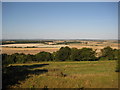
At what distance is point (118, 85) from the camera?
859 centimetres

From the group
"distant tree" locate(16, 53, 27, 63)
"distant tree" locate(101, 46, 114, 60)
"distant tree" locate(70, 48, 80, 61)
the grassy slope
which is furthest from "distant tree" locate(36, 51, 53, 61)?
the grassy slope

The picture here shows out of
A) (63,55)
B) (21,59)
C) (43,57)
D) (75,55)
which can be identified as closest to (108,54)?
(75,55)

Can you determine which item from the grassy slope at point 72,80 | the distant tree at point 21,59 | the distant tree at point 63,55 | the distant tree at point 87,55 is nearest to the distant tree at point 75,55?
the distant tree at point 87,55

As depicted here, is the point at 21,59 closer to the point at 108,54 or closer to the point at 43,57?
the point at 43,57

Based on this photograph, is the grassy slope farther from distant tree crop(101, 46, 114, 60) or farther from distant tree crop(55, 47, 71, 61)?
distant tree crop(101, 46, 114, 60)

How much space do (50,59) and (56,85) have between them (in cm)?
2357

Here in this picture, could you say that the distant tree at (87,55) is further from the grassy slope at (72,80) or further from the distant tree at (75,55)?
the grassy slope at (72,80)

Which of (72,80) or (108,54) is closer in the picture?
(72,80)

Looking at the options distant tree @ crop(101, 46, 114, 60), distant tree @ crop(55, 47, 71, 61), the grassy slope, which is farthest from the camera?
distant tree @ crop(101, 46, 114, 60)

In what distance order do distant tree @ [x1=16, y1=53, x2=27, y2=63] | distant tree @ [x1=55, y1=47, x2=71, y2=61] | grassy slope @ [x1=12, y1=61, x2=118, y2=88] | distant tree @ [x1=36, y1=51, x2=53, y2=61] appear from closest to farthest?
grassy slope @ [x1=12, y1=61, x2=118, y2=88] → distant tree @ [x1=16, y1=53, x2=27, y2=63] → distant tree @ [x1=36, y1=51, x2=53, y2=61] → distant tree @ [x1=55, y1=47, x2=71, y2=61]

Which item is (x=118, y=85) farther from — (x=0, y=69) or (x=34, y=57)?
(x=34, y=57)

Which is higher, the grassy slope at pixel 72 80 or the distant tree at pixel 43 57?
the grassy slope at pixel 72 80

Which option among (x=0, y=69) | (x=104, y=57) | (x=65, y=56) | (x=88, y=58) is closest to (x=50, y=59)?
(x=65, y=56)

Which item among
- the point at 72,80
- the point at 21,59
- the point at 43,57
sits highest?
the point at 72,80
